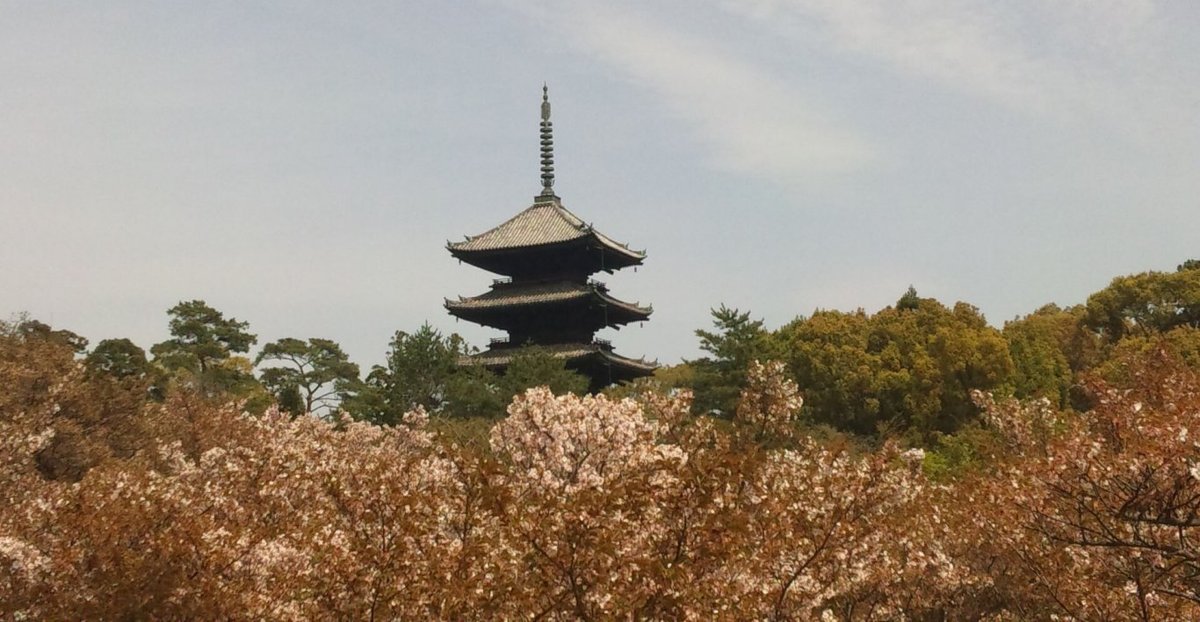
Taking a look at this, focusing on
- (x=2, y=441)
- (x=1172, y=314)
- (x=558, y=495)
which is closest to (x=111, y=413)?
(x=2, y=441)

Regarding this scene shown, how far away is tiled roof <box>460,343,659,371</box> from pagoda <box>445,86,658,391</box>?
41mm

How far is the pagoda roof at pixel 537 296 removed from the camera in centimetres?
4319

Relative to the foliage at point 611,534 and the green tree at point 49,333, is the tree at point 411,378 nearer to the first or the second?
the green tree at point 49,333

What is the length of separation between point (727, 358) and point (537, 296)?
9.97 meters

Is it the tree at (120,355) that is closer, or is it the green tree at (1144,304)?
the tree at (120,355)

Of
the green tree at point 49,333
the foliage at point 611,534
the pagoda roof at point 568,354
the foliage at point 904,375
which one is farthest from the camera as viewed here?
the foliage at point 904,375

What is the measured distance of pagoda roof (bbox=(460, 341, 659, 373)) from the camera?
4216 centimetres

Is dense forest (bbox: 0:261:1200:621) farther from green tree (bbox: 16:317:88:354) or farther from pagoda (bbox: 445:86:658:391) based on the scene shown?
pagoda (bbox: 445:86:658:391)

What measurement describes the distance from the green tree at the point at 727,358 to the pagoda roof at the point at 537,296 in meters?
6.78

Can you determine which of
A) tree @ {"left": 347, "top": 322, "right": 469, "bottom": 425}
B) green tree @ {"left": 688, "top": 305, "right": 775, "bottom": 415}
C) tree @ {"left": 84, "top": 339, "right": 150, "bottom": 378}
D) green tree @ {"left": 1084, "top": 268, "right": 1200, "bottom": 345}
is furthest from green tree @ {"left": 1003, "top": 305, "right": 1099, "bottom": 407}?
tree @ {"left": 84, "top": 339, "right": 150, "bottom": 378}

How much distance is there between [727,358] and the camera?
123 ft

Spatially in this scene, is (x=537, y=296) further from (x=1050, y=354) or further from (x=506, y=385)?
(x=1050, y=354)

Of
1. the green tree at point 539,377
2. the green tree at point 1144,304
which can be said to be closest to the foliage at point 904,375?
the green tree at point 539,377

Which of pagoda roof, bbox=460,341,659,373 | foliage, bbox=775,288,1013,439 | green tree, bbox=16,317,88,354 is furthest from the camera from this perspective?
foliage, bbox=775,288,1013,439
